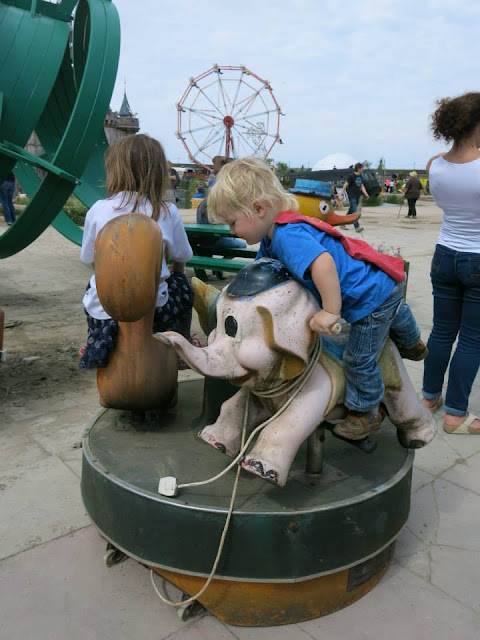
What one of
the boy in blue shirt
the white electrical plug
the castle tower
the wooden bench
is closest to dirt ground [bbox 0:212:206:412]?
the wooden bench

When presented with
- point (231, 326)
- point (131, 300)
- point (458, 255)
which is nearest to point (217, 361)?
point (231, 326)

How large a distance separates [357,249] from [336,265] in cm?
12

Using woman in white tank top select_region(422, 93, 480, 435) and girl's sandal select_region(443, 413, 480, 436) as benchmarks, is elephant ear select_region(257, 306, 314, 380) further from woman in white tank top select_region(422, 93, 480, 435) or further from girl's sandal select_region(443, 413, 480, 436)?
girl's sandal select_region(443, 413, 480, 436)

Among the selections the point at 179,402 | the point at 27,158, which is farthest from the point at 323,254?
the point at 27,158

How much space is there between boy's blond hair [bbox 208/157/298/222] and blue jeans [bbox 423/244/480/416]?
1710mm

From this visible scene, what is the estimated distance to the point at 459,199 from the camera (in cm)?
319

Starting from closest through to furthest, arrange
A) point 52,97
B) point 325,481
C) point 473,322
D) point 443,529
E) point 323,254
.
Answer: point 323,254 < point 325,481 < point 443,529 < point 473,322 < point 52,97

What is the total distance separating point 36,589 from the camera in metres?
2.06

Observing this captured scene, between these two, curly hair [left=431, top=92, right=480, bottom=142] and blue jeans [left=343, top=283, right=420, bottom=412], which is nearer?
blue jeans [left=343, top=283, right=420, bottom=412]

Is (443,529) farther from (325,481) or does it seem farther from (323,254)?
(323,254)

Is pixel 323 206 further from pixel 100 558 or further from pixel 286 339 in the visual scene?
pixel 100 558

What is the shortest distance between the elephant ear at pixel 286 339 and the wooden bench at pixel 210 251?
4.13m

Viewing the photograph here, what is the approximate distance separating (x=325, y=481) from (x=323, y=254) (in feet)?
2.65

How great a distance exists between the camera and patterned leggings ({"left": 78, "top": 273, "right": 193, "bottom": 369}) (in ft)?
7.66
